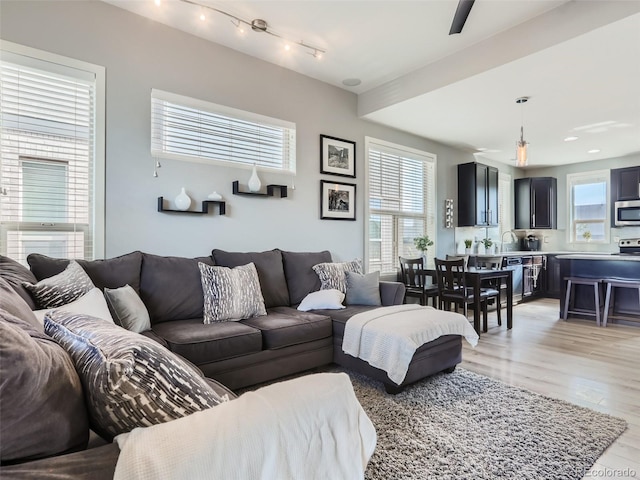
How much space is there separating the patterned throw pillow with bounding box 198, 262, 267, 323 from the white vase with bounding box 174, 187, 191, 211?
605 millimetres

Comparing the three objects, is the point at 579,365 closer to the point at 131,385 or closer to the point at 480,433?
the point at 480,433

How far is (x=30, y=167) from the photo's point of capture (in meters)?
2.72

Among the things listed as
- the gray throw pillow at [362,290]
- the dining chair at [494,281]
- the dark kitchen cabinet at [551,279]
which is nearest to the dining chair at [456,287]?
the dining chair at [494,281]

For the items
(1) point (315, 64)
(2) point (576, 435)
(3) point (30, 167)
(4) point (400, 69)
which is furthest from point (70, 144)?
(2) point (576, 435)

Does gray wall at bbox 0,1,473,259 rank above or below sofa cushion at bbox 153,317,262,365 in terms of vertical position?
above

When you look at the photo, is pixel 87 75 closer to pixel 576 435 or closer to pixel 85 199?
pixel 85 199

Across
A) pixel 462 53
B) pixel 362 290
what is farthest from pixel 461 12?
pixel 362 290

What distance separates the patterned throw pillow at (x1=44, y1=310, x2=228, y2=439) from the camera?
2.71 ft

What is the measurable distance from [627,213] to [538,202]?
1476mm

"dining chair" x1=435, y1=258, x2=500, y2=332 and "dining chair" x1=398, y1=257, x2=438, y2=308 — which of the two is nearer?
"dining chair" x1=435, y1=258, x2=500, y2=332

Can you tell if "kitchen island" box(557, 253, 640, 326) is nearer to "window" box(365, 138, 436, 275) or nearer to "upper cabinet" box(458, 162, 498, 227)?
"upper cabinet" box(458, 162, 498, 227)

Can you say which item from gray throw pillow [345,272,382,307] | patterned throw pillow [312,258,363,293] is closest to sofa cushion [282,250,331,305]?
patterned throw pillow [312,258,363,293]

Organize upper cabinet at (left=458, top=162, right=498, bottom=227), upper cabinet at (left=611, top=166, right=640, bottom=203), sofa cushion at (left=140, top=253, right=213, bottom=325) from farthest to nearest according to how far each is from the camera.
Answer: upper cabinet at (left=611, top=166, right=640, bottom=203), upper cabinet at (left=458, top=162, right=498, bottom=227), sofa cushion at (left=140, top=253, right=213, bottom=325)

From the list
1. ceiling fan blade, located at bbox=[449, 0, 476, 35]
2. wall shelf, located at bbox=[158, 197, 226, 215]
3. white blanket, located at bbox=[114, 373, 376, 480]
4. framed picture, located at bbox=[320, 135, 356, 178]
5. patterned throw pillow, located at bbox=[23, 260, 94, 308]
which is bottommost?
white blanket, located at bbox=[114, 373, 376, 480]
